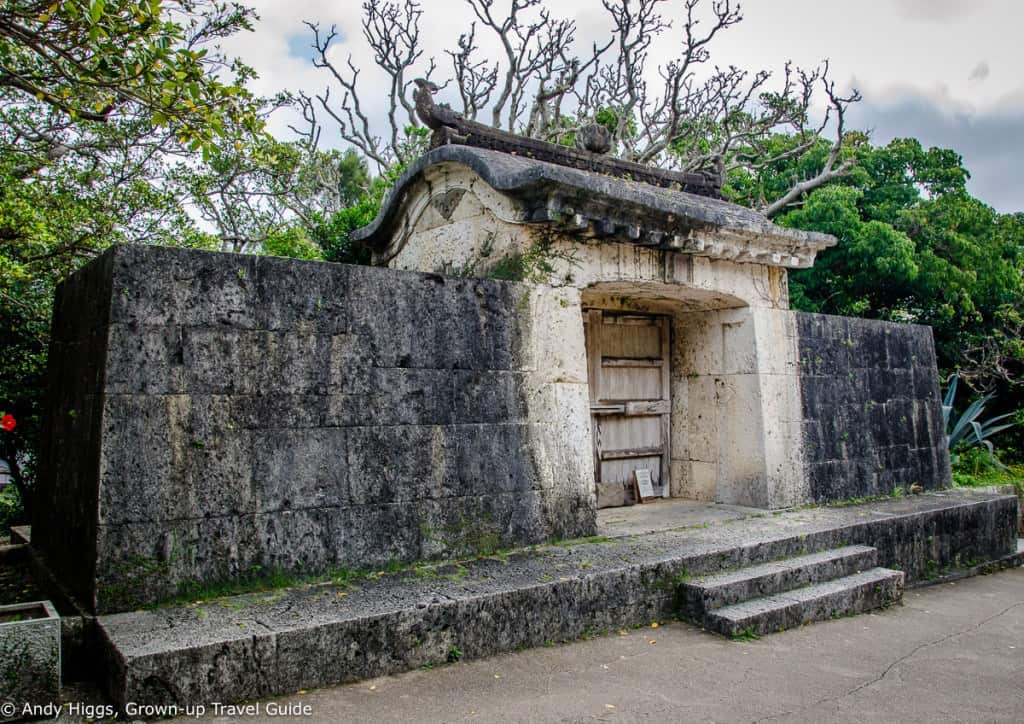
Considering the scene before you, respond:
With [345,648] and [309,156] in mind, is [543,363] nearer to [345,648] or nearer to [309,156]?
[345,648]

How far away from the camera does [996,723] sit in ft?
12.4

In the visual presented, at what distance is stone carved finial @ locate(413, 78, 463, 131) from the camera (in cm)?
616

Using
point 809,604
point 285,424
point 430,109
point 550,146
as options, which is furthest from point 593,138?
point 809,604

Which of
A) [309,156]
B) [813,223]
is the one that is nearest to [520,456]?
[813,223]

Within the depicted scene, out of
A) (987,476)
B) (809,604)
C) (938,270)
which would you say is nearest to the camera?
(809,604)

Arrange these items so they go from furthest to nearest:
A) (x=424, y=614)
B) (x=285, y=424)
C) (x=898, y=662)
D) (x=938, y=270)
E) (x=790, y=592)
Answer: (x=938, y=270)
(x=790, y=592)
(x=898, y=662)
(x=285, y=424)
(x=424, y=614)

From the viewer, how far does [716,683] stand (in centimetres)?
404

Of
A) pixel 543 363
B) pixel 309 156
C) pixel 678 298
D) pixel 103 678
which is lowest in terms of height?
pixel 103 678

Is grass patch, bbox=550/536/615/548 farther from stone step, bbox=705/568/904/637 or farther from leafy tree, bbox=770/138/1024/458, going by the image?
leafy tree, bbox=770/138/1024/458

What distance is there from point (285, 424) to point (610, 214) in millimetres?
2887

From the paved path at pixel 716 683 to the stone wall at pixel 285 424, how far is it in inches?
35.8

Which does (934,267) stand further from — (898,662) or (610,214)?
(898,662)

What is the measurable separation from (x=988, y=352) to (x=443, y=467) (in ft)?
39.7

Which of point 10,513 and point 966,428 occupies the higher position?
point 966,428
